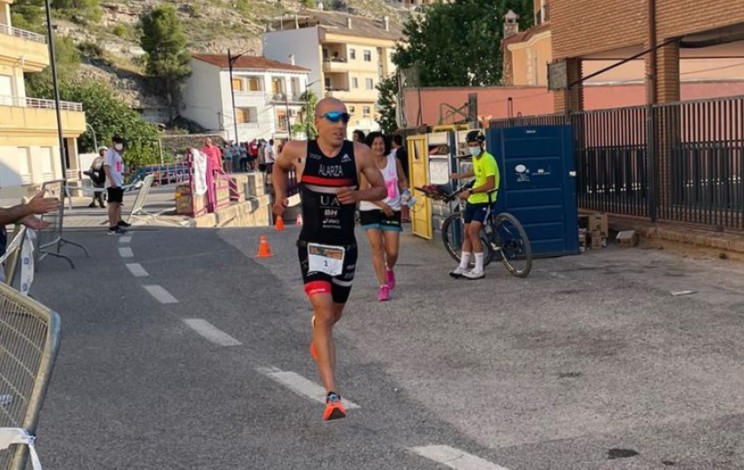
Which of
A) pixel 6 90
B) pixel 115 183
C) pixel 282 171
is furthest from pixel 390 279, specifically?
pixel 6 90

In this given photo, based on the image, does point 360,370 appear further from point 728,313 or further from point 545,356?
point 728,313

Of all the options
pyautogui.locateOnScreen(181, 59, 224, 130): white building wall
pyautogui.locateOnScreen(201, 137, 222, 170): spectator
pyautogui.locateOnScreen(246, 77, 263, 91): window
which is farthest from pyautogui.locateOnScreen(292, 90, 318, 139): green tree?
pyautogui.locateOnScreen(201, 137, 222, 170): spectator

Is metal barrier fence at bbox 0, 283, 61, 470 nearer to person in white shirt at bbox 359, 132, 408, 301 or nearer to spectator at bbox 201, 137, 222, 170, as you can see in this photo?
person in white shirt at bbox 359, 132, 408, 301

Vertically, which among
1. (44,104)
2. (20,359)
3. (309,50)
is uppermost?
(309,50)

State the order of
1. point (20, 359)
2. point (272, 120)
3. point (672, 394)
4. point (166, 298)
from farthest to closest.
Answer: point (272, 120) < point (166, 298) < point (672, 394) < point (20, 359)

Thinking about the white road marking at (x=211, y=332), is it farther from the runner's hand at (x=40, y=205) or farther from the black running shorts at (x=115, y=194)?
the black running shorts at (x=115, y=194)

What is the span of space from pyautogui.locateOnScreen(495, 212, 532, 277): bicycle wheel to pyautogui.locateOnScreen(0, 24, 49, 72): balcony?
38.9 m

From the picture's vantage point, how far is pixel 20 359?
2.96 meters

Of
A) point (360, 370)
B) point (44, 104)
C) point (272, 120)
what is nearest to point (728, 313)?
point (360, 370)

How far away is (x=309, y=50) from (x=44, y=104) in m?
50.7

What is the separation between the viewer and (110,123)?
63.6m

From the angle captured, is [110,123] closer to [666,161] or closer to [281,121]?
[281,121]

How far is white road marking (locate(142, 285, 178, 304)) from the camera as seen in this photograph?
31.7 ft

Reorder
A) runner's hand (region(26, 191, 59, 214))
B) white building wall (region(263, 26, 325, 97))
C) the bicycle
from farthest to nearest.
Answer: white building wall (region(263, 26, 325, 97)) < the bicycle < runner's hand (region(26, 191, 59, 214))
